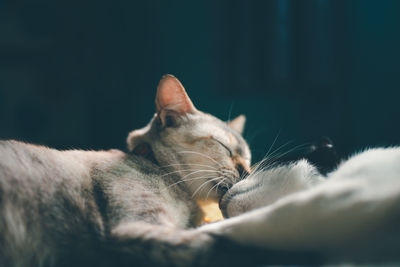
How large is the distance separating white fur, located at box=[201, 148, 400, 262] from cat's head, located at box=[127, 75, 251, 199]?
1.17 ft

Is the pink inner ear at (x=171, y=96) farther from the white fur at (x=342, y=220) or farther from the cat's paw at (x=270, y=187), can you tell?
the white fur at (x=342, y=220)

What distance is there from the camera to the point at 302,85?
235 cm

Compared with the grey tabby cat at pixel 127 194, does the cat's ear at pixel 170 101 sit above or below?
Answer: above

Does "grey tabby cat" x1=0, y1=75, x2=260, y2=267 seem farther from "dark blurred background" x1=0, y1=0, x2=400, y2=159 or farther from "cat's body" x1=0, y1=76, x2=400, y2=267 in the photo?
"dark blurred background" x1=0, y1=0, x2=400, y2=159

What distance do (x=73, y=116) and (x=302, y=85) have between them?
5.72 ft

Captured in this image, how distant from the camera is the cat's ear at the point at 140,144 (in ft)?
3.45

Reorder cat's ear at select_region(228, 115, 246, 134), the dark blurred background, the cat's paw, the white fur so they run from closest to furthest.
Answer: the white fur → the cat's paw → cat's ear at select_region(228, 115, 246, 134) → the dark blurred background

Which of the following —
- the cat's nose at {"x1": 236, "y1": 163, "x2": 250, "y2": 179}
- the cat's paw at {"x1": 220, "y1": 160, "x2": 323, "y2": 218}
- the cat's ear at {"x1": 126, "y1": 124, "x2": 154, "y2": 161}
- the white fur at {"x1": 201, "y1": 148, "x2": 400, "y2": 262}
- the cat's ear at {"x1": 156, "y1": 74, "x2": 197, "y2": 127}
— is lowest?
the white fur at {"x1": 201, "y1": 148, "x2": 400, "y2": 262}

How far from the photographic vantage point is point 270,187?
0.81 m

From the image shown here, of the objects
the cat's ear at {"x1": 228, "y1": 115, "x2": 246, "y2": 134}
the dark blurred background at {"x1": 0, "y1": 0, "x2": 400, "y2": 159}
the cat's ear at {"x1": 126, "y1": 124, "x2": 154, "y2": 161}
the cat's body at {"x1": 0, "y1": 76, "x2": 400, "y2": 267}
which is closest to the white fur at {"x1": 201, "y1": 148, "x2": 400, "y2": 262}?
the cat's body at {"x1": 0, "y1": 76, "x2": 400, "y2": 267}

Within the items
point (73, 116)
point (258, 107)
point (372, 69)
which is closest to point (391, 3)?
point (372, 69)

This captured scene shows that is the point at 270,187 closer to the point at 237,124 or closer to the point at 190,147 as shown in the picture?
the point at 190,147

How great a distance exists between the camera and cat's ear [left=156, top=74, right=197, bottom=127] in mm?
1013

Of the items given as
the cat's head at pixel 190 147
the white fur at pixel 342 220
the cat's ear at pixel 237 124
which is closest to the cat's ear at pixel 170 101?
the cat's head at pixel 190 147
